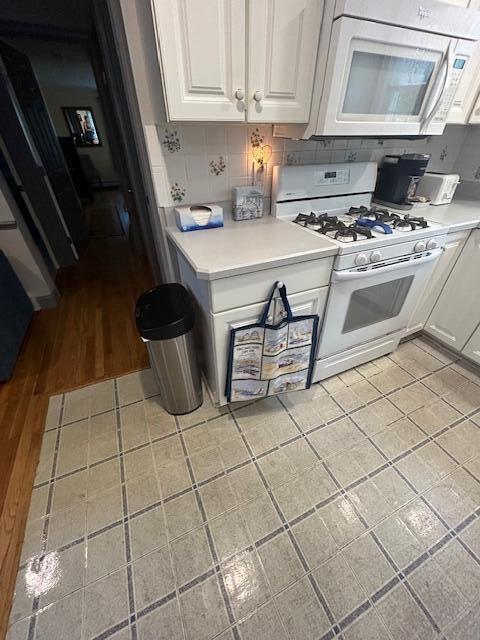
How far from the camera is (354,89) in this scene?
1.16 m

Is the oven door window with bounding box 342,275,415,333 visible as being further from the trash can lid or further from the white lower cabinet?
the trash can lid

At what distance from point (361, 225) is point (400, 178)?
58 centimetres

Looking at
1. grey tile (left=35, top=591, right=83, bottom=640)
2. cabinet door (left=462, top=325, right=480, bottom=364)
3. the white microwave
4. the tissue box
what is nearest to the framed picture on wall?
the tissue box

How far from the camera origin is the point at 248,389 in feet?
4.43

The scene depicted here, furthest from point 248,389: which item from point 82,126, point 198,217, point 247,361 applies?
point 82,126

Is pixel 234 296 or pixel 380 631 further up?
pixel 234 296

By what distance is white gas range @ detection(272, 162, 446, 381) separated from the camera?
4.19ft

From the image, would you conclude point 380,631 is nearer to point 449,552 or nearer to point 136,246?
point 449,552

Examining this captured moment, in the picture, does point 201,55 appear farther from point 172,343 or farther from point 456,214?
point 456,214

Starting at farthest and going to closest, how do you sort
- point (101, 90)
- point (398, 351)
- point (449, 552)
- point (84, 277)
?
1. point (84, 277)
2. point (101, 90)
3. point (398, 351)
4. point (449, 552)

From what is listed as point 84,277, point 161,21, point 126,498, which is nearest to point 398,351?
point 126,498

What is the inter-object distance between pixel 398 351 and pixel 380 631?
1.52 meters

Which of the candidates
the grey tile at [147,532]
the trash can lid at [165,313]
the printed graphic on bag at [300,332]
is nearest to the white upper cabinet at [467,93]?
the printed graphic on bag at [300,332]

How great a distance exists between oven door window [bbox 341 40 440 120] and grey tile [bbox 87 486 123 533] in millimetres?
1975
